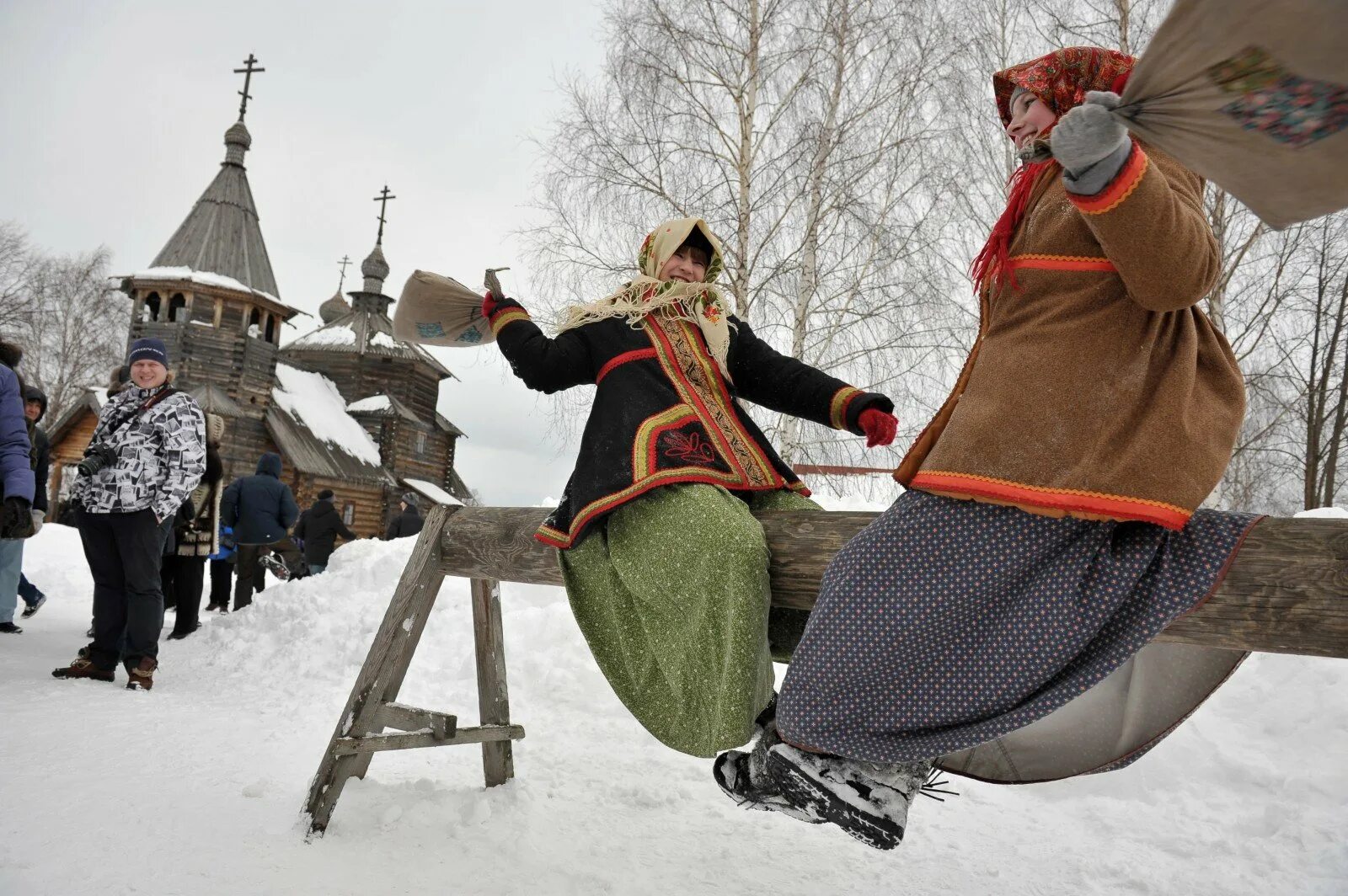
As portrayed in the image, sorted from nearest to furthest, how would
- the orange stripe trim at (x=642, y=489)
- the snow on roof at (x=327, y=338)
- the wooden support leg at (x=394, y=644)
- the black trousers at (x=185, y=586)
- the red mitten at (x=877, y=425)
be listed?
the orange stripe trim at (x=642, y=489) → the red mitten at (x=877, y=425) → the wooden support leg at (x=394, y=644) → the black trousers at (x=185, y=586) → the snow on roof at (x=327, y=338)

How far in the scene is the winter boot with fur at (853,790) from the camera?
1609 mm

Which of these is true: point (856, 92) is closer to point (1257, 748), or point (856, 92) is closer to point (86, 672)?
point (1257, 748)

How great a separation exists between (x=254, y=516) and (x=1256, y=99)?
8168mm

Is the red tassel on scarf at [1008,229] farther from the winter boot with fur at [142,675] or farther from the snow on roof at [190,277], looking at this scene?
the snow on roof at [190,277]

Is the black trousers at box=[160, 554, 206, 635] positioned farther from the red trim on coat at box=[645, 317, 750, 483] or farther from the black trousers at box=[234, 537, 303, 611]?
the red trim on coat at box=[645, 317, 750, 483]

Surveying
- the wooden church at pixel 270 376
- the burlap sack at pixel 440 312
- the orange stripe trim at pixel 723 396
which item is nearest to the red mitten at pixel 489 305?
the burlap sack at pixel 440 312

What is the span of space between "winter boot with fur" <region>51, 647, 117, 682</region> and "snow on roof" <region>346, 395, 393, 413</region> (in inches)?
949

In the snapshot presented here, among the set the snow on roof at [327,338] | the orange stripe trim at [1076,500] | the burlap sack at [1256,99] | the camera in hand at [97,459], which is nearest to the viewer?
the burlap sack at [1256,99]

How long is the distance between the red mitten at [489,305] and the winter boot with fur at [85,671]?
3300 mm

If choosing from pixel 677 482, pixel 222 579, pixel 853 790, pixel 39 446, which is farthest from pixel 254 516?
pixel 853 790

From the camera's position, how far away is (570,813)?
3.01 meters

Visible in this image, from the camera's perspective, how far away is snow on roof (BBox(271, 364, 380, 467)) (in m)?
25.0

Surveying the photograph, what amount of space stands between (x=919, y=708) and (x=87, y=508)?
13.9 ft

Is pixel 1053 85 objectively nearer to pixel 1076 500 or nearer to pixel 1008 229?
pixel 1008 229
